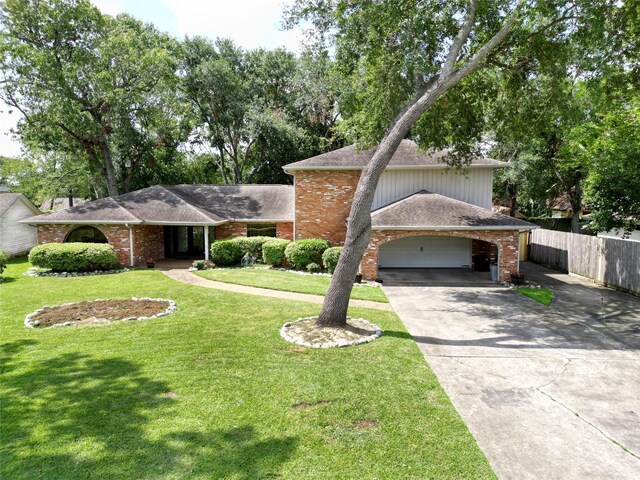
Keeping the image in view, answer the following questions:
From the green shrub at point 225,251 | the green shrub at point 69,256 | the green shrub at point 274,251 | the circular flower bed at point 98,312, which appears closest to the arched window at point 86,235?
the green shrub at point 69,256

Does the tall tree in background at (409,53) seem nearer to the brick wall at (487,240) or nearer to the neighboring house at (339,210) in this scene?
the brick wall at (487,240)

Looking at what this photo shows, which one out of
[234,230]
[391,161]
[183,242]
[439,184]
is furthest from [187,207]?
[439,184]

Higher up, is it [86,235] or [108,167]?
[108,167]

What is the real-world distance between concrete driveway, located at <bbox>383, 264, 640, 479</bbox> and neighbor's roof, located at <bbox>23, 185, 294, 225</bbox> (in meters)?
11.1

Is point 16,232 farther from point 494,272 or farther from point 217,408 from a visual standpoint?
point 494,272

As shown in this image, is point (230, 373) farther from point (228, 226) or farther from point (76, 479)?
point (228, 226)

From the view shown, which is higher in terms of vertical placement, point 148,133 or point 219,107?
point 219,107

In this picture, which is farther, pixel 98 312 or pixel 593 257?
pixel 593 257

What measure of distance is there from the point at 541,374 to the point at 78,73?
1059 inches

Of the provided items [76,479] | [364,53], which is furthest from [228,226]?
[76,479]

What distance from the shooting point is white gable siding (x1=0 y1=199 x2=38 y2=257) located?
2189 centimetres

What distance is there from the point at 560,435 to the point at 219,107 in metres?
31.7

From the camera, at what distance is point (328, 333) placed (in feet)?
28.1

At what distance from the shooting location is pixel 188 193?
75.5ft
